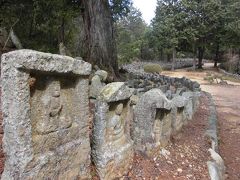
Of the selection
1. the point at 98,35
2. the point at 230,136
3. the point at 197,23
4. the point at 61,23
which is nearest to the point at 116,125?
the point at 230,136

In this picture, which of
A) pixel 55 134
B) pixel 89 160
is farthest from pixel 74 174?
pixel 55 134

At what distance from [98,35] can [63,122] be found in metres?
6.77

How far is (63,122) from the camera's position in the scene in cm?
334

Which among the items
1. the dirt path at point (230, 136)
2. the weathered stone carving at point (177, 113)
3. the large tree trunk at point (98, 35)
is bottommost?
the dirt path at point (230, 136)

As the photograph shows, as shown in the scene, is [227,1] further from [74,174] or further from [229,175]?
[74,174]

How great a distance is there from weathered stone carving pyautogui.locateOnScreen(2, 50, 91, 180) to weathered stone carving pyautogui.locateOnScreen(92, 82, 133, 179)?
15 centimetres

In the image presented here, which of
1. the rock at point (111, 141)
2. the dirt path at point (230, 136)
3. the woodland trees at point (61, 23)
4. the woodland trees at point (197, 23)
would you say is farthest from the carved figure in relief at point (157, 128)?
the woodland trees at point (197, 23)

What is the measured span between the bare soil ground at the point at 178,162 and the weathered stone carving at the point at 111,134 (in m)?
0.29

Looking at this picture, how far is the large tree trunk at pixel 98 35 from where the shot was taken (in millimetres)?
9785

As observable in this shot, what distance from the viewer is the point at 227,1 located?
35125 millimetres

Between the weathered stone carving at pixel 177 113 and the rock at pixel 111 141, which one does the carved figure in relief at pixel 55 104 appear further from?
the weathered stone carving at pixel 177 113

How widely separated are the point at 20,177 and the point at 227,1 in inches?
1414

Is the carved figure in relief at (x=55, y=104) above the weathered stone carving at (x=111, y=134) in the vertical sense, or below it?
above

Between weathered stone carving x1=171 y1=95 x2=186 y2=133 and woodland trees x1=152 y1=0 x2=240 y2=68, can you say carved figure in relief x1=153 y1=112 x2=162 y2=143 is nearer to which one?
weathered stone carving x1=171 y1=95 x2=186 y2=133
